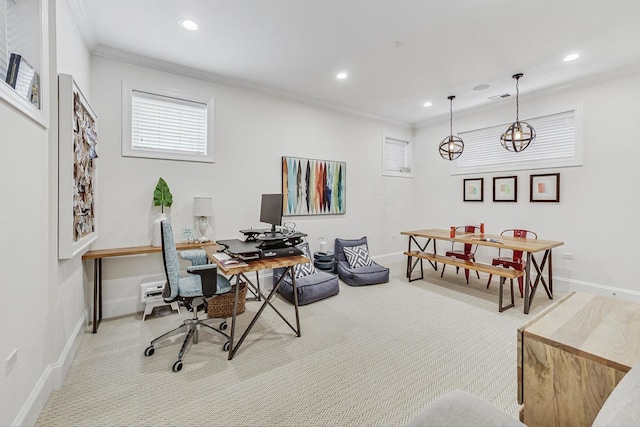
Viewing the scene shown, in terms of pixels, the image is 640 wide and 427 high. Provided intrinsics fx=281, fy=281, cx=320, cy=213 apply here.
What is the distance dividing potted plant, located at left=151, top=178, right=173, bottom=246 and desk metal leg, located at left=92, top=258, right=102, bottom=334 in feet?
1.79

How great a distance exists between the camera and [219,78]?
3705mm

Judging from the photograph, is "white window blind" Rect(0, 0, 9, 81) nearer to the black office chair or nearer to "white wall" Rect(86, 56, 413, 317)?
the black office chair

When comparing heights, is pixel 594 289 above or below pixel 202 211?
below

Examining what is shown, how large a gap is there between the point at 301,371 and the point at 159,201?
2460 millimetres

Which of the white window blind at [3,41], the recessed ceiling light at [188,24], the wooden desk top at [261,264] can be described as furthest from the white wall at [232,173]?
the white window blind at [3,41]

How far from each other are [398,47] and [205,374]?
3581 millimetres

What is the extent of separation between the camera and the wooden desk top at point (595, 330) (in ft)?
3.67

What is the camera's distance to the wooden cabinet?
1.10 metres

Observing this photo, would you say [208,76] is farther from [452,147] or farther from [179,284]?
[452,147]

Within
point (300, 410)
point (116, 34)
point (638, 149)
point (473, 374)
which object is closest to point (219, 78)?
point (116, 34)

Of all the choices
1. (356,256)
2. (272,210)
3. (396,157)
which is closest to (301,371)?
(272,210)

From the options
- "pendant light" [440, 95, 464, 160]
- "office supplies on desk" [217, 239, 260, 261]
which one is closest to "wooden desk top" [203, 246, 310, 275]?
"office supplies on desk" [217, 239, 260, 261]

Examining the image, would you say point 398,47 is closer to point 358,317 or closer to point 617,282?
point 358,317

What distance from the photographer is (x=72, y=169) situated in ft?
6.77
